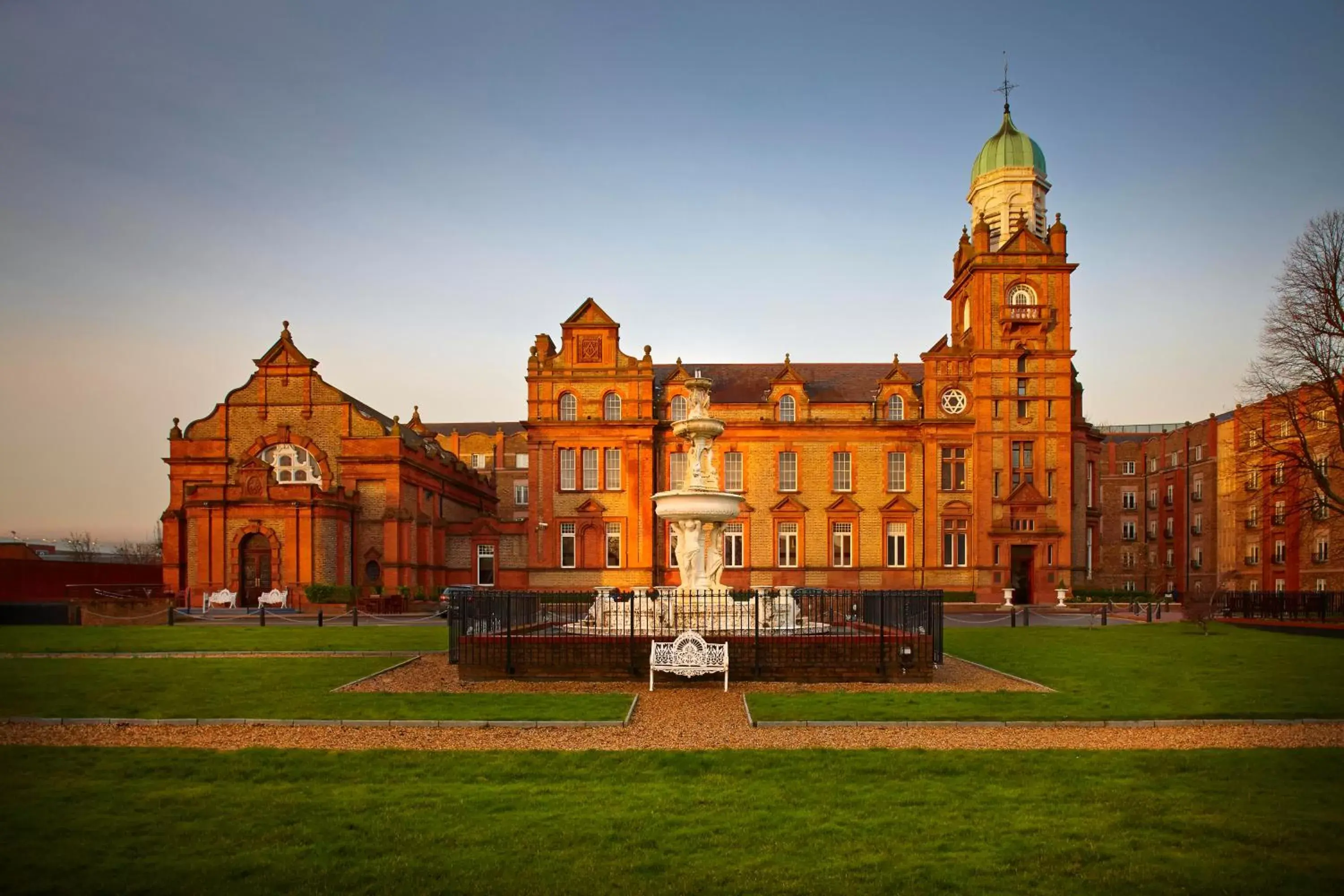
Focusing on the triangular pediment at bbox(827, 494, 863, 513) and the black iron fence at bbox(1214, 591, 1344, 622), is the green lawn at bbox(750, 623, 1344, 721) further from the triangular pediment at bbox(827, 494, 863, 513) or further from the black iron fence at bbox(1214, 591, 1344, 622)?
the triangular pediment at bbox(827, 494, 863, 513)

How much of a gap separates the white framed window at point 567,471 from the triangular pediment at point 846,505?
13.6 metres

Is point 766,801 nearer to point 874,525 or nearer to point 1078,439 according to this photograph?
point 874,525

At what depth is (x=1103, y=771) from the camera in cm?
1020

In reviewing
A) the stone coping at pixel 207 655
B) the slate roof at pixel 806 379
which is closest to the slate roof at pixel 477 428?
the slate roof at pixel 806 379

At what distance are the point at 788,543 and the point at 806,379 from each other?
9806 millimetres

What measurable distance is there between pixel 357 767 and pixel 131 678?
9.22 meters

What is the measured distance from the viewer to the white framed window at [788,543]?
49.8m

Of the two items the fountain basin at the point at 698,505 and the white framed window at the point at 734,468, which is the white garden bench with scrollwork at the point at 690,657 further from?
the white framed window at the point at 734,468

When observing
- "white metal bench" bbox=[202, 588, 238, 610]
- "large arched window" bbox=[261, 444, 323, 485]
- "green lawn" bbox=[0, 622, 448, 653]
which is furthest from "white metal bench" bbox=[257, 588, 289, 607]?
"green lawn" bbox=[0, 622, 448, 653]

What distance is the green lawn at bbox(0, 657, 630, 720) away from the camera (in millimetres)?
13461

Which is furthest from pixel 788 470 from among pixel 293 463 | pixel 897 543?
pixel 293 463

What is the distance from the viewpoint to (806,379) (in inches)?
2115

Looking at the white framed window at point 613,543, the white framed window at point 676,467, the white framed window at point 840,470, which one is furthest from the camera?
the white framed window at point 676,467

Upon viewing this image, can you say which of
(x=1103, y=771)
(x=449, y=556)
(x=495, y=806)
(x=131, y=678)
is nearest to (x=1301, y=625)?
(x=1103, y=771)
